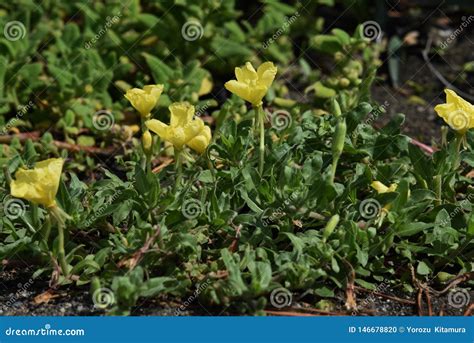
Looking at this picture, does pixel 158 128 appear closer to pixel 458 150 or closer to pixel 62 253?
pixel 62 253

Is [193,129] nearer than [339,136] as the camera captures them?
Yes

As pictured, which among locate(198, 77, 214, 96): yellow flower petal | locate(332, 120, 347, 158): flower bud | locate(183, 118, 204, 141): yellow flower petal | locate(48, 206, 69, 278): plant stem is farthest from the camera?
locate(198, 77, 214, 96): yellow flower petal

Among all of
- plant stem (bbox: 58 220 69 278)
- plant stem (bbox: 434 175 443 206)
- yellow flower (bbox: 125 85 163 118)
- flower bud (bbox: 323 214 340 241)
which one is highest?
plant stem (bbox: 434 175 443 206)

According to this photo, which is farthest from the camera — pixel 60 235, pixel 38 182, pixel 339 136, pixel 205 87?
pixel 205 87

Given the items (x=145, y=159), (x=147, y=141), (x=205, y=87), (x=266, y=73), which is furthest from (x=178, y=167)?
(x=205, y=87)

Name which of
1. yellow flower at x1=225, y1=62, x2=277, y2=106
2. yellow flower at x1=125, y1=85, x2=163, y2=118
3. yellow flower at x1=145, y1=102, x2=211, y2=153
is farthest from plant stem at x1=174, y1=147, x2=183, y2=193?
yellow flower at x1=225, y1=62, x2=277, y2=106

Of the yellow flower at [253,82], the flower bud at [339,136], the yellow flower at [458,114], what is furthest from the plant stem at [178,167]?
the yellow flower at [458,114]

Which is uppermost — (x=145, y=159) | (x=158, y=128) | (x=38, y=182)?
(x=158, y=128)

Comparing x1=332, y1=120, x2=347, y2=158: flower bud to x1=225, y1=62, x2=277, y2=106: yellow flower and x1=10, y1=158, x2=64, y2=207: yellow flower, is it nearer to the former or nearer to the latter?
x1=225, y1=62, x2=277, y2=106: yellow flower
